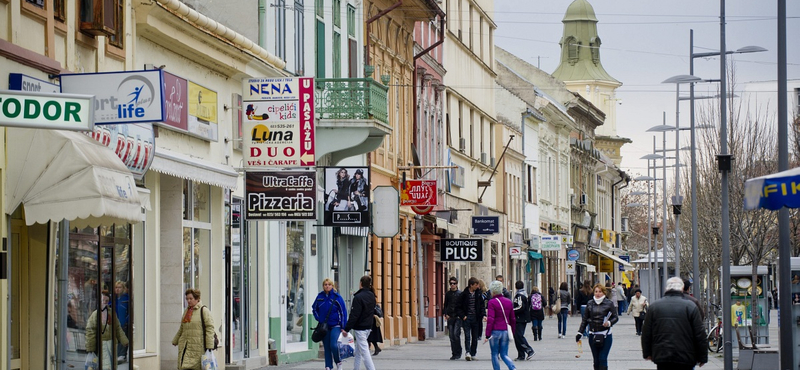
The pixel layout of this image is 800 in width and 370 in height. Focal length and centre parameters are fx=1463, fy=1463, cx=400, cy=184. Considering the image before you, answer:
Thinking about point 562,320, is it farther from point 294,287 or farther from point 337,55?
point 294,287

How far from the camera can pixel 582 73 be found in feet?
447

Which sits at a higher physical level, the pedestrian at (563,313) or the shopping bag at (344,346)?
the shopping bag at (344,346)

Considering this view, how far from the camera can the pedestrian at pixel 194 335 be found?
60.5 ft

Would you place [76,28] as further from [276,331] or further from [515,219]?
Answer: [515,219]

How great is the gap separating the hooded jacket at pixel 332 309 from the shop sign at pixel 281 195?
4.29 ft

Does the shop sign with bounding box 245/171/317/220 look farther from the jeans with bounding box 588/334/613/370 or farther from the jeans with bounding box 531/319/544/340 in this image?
the jeans with bounding box 531/319/544/340

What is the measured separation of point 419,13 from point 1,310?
90.7 ft

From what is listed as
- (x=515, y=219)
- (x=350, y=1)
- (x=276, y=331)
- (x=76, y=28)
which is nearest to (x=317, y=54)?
(x=350, y=1)

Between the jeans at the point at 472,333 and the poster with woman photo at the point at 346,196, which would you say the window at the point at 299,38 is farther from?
the jeans at the point at 472,333

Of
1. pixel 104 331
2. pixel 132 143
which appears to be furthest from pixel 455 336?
pixel 132 143

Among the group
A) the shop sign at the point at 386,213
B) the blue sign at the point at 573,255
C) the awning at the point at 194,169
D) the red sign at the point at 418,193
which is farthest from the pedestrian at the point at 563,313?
the blue sign at the point at 573,255

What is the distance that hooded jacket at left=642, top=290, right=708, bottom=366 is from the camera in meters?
15.8

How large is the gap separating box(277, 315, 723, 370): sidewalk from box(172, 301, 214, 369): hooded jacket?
313 inches

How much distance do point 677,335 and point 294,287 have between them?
1448 cm
